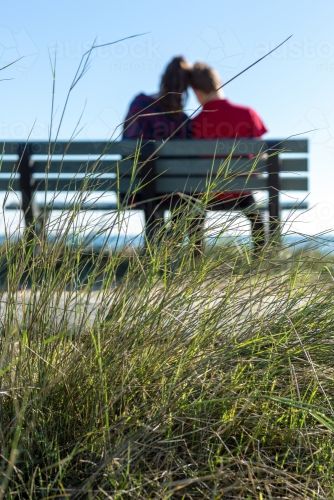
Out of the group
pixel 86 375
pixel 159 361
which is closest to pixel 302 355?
pixel 159 361

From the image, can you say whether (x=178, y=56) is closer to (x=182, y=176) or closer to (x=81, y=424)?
(x=182, y=176)

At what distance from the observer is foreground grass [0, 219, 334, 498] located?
1395 mm

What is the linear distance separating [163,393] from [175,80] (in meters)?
4.16

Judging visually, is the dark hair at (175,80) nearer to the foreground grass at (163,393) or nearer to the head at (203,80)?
the head at (203,80)

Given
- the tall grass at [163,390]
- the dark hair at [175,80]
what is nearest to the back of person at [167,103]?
the dark hair at [175,80]

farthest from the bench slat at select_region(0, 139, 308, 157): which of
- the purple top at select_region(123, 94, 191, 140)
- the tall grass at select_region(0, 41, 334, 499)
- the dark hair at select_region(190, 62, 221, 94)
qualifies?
the tall grass at select_region(0, 41, 334, 499)

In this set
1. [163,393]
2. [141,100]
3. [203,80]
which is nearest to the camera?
[163,393]

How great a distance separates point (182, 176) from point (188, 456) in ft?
13.7

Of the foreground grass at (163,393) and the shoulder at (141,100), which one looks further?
the shoulder at (141,100)

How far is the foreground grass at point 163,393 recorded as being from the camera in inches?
54.9

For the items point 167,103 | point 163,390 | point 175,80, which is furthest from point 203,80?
point 163,390

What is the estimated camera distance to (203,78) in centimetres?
545

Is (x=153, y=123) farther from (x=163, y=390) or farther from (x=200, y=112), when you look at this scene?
(x=163, y=390)

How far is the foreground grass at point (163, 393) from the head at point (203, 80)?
3.74m
